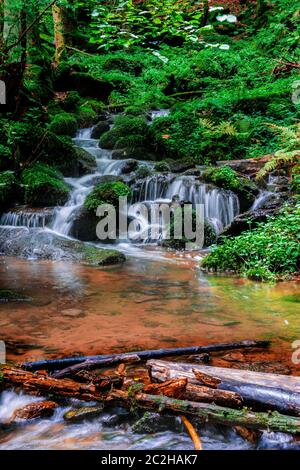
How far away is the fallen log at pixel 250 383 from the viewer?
94.8 inches

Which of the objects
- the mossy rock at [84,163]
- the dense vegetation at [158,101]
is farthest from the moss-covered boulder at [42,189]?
the mossy rock at [84,163]

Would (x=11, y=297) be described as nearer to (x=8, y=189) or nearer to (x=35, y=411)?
(x=35, y=411)

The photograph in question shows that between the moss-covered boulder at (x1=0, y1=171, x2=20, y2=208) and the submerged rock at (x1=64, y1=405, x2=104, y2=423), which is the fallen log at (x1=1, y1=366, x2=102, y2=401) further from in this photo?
the moss-covered boulder at (x1=0, y1=171, x2=20, y2=208)

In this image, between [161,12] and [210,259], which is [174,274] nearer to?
[210,259]

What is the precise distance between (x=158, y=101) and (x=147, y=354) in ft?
56.3

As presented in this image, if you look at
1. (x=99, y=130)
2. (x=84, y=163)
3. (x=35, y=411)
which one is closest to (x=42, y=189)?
(x=84, y=163)

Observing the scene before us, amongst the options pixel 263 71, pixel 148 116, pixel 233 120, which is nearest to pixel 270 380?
pixel 233 120

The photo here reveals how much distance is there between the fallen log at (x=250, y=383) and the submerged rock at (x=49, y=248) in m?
5.26

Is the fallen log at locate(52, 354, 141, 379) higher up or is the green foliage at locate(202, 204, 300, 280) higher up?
the green foliage at locate(202, 204, 300, 280)

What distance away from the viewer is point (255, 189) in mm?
11414

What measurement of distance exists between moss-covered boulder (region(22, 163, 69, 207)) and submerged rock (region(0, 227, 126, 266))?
1638 mm

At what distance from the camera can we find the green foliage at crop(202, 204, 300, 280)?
698cm

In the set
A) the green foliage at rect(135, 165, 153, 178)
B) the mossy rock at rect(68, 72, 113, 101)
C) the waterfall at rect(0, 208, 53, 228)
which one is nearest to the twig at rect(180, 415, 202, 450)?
the waterfall at rect(0, 208, 53, 228)

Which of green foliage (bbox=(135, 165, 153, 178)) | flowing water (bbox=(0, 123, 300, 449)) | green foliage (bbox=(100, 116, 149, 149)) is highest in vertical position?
green foliage (bbox=(100, 116, 149, 149))
